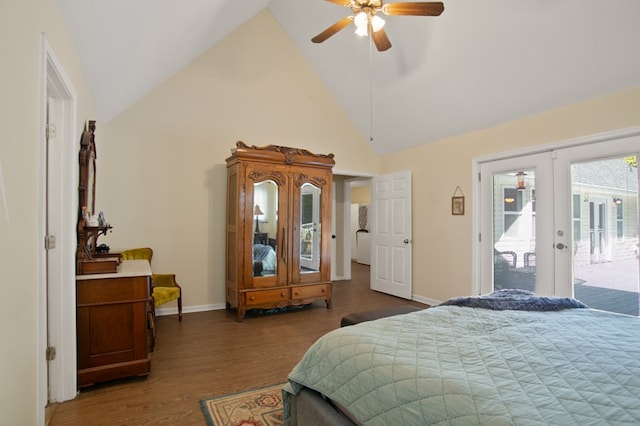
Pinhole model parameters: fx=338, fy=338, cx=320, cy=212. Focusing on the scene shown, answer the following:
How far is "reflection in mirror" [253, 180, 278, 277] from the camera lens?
409cm

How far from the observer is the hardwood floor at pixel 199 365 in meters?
2.12

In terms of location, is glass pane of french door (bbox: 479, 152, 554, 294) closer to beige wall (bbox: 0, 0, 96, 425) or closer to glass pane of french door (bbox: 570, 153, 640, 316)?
glass pane of french door (bbox: 570, 153, 640, 316)

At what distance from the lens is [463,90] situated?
12.9 feet

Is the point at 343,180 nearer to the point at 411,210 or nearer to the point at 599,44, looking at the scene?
the point at 411,210

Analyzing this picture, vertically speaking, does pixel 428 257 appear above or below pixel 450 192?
below

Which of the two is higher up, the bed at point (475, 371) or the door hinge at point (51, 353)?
the bed at point (475, 371)

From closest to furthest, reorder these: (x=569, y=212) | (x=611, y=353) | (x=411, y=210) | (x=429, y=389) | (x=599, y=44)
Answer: (x=429, y=389)
(x=611, y=353)
(x=599, y=44)
(x=569, y=212)
(x=411, y=210)

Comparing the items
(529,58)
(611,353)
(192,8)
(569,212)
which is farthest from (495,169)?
(192,8)

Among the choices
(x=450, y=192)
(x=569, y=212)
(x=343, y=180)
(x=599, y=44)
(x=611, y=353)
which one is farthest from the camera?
(x=343, y=180)

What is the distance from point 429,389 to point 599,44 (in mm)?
3316

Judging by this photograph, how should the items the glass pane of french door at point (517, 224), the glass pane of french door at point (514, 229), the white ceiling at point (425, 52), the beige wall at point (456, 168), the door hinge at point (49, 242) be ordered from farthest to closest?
1. the glass pane of french door at point (514, 229)
2. the glass pane of french door at point (517, 224)
3. the beige wall at point (456, 168)
4. the white ceiling at point (425, 52)
5. the door hinge at point (49, 242)

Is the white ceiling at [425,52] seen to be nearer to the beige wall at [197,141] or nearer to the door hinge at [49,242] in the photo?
the beige wall at [197,141]

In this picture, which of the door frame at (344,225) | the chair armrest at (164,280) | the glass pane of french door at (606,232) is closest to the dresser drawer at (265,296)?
the chair armrest at (164,280)

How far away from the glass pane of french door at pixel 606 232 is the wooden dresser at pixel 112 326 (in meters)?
4.02
